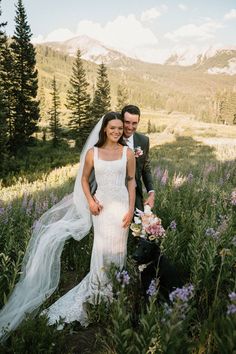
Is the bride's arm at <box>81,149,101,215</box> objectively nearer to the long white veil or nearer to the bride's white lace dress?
the bride's white lace dress

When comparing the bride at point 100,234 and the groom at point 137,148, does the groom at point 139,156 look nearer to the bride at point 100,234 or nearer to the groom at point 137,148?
the groom at point 137,148

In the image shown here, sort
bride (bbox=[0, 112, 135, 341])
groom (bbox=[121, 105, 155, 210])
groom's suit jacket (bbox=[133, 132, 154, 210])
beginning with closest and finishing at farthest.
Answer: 1. bride (bbox=[0, 112, 135, 341])
2. groom (bbox=[121, 105, 155, 210])
3. groom's suit jacket (bbox=[133, 132, 154, 210])

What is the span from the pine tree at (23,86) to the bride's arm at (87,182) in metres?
40.7

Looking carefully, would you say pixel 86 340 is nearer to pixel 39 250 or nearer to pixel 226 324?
pixel 39 250

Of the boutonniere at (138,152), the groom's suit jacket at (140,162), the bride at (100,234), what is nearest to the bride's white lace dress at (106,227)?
the bride at (100,234)

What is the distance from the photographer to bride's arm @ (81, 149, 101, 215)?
440 cm

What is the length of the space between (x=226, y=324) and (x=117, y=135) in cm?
248

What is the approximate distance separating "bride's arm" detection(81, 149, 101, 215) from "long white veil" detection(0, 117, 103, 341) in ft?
1.10

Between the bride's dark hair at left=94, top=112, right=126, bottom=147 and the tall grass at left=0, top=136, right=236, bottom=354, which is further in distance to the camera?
the bride's dark hair at left=94, top=112, right=126, bottom=147

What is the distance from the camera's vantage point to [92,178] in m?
4.79

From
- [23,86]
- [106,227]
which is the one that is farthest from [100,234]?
[23,86]

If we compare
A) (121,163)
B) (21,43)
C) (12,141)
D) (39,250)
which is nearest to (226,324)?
(121,163)

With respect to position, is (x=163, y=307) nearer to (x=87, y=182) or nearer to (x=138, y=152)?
(x=87, y=182)

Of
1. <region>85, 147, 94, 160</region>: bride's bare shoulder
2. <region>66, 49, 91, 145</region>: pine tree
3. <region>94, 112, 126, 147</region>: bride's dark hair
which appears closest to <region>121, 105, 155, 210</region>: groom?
<region>94, 112, 126, 147</region>: bride's dark hair
